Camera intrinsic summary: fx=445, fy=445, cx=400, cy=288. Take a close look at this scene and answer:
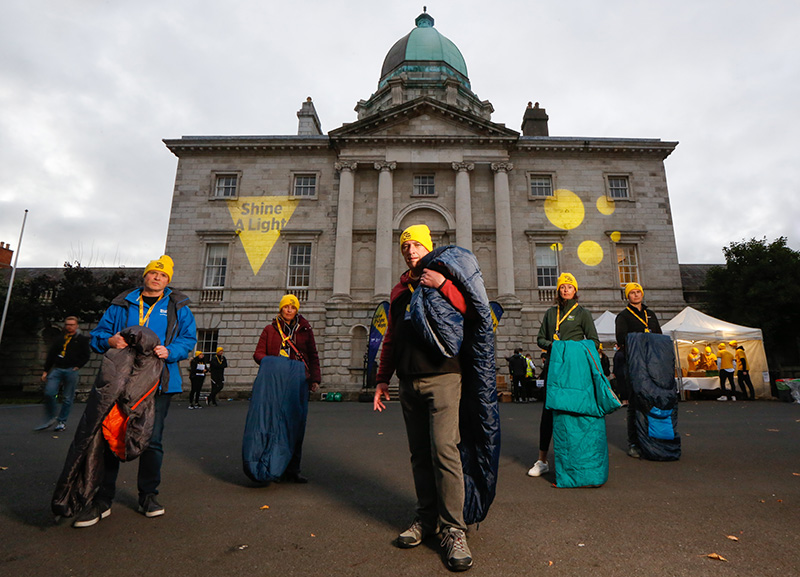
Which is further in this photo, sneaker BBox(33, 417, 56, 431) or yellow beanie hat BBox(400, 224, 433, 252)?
sneaker BBox(33, 417, 56, 431)

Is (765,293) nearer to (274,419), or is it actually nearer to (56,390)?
(274,419)

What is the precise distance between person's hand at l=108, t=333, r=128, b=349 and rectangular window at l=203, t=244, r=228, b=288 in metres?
20.3

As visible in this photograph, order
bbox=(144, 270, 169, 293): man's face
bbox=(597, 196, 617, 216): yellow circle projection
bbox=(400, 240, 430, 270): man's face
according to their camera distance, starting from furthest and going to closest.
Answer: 1. bbox=(597, 196, 617, 216): yellow circle projection
2. bbox=(144, 270, 169, 293): man's face
3. bbox=(400, 240, 430, 270): man's face

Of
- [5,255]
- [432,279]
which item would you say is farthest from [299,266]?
[5,255]

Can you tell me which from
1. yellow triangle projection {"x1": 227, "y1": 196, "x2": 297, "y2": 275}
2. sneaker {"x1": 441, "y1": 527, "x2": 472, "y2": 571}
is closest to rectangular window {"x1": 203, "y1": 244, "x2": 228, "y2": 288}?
yellow triangle projection {"x1": 227, "y1": 196, "x2": 297, "y2": 275}

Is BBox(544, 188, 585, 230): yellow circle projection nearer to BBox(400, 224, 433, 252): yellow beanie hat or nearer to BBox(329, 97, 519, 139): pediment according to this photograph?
BBox(329, 97, 519, 139): pediment

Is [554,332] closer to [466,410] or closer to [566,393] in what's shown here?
[566,393]

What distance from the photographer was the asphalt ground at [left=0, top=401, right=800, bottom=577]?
266 centimetres

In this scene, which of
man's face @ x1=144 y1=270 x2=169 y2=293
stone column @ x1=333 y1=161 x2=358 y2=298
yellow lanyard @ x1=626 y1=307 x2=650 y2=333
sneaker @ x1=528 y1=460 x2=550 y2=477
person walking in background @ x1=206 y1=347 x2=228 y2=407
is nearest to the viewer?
man's face @ x1=144 y1=270 x2=169 y2=293

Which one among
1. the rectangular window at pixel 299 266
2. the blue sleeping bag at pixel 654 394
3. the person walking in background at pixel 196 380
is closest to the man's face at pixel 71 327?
the person walking in background at pixel 196 380

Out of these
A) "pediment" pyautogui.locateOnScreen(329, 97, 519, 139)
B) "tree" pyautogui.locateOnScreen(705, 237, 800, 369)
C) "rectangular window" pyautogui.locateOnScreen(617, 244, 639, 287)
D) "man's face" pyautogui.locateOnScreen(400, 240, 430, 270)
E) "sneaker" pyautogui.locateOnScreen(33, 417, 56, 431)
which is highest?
"pediment" pyautogui.locateOnScreen(329, 97, 519, 139)

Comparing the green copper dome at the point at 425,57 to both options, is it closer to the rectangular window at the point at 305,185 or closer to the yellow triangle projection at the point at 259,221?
the rectangular window at the point at 305,185

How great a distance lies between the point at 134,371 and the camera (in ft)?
11.3

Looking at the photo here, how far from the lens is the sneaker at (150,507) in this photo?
11.7ft
